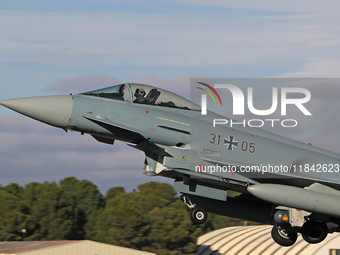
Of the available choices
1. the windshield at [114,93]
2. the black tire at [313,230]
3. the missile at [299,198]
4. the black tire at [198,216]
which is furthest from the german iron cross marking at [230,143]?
the black tire at [313,230]

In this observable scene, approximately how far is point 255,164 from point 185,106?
288 cm

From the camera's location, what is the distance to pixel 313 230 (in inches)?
650

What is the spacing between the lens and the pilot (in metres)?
15.0

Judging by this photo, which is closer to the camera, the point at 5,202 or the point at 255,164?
the point at 255,164

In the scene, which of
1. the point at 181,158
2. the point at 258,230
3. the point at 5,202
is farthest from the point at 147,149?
the point at 5,202

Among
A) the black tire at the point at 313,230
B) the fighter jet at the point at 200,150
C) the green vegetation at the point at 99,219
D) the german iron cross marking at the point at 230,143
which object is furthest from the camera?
the green vegetation at the point at 99,219

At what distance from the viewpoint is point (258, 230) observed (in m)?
50.4

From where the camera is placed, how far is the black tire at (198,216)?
1636cm

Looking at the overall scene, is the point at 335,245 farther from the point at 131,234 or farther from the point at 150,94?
the point at 131,234

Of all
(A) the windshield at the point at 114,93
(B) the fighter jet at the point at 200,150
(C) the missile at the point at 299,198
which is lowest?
(C) the missile at the point at 299,198

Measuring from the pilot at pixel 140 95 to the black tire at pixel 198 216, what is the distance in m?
4.23

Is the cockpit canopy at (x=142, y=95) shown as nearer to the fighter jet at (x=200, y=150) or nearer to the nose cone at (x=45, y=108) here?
the fighter jet at (x=200, y=150)

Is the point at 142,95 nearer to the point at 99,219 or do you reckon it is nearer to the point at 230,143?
the point at 230,143

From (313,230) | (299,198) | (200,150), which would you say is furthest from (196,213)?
(313,230)
